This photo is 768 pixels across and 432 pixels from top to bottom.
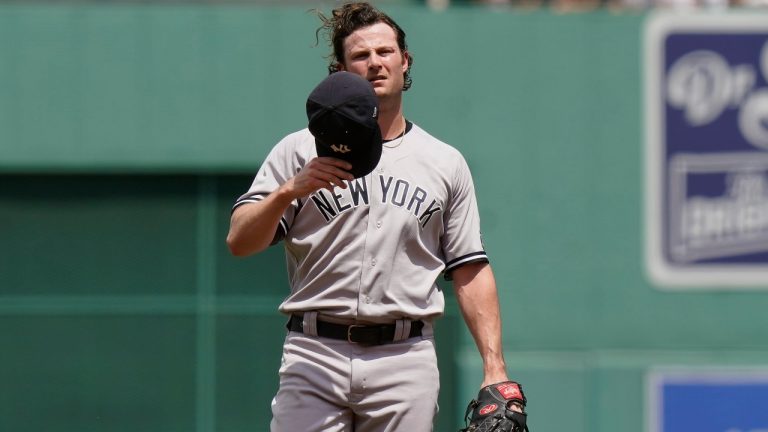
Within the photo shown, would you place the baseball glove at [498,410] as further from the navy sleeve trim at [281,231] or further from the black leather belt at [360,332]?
the navy sleeve trim at [281,231]

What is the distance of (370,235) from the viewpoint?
3939 mm

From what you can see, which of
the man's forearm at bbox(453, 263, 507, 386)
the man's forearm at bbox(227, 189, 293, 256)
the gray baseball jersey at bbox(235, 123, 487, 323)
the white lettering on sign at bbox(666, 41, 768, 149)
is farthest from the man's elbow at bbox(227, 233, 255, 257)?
→ the white lettering on sign at bbox(666, 41, 768, 149)

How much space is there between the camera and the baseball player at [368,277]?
392 cm

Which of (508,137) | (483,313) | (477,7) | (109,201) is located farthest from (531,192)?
(483,313)

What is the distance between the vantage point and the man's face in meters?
3.96

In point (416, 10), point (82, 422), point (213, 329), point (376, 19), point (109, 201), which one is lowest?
point (82, 422)

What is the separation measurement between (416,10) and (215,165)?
1633 mm

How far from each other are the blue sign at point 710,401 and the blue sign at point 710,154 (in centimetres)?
60

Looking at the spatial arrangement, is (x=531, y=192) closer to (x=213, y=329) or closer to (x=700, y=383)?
(x=700, y=383)

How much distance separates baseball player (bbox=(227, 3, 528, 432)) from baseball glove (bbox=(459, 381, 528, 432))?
0.16 feet

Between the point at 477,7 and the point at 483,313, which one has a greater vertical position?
the point at 477,7

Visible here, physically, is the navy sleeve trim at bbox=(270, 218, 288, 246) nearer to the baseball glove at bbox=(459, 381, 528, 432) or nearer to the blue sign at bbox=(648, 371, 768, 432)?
the baseball glove at bbox=(459, 381, 528, 432)

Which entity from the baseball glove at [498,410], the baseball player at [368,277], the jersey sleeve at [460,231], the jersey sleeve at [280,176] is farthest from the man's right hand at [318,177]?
the baseball glove at [498,410]

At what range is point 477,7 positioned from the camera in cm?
835
